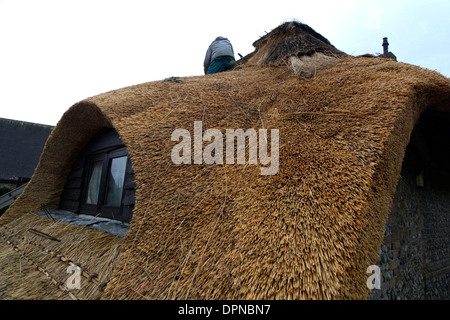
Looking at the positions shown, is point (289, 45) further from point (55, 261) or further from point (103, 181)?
point (55, 261)

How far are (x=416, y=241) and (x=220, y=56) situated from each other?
16.8 ft

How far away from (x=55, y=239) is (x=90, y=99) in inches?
69.2

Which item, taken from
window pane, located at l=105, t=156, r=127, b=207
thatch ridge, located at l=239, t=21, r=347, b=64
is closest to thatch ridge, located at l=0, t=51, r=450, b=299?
window pane, located at l=105, t=156, r=127, b=207

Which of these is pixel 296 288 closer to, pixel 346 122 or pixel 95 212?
pixel 346 122

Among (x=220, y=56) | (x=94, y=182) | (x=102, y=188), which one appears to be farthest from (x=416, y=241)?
(x=220, y=56)

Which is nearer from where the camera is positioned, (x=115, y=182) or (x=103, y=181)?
(x=115, y=182)

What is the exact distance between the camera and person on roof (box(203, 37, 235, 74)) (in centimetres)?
547

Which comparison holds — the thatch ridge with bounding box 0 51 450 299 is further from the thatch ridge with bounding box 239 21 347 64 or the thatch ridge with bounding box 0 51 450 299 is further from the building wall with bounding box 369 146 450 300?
the building wall with bounding box 369 146 450 300

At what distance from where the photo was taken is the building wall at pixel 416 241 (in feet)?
8.44

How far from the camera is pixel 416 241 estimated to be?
3.26 m

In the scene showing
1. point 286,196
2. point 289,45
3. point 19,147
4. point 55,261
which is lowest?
point 55,261

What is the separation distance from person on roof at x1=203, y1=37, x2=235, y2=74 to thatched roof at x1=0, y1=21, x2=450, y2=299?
317cm

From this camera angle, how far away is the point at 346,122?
1655 millimetres
